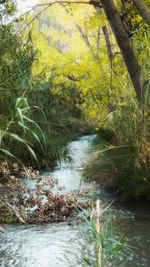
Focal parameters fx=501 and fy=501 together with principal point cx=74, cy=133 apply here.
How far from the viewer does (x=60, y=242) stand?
6.65 m

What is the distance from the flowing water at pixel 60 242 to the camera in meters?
5.86

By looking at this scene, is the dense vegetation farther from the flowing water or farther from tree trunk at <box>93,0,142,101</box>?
the flowing water

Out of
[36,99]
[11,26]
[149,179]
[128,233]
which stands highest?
[11,26]

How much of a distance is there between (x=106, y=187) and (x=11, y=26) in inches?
160

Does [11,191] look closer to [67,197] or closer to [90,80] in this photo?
[67,197]

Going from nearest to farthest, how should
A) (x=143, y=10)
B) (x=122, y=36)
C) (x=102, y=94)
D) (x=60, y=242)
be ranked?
(x=60, y=242) < (x=143, y=10) < (x=122, y=36) < (x=102, y=94)

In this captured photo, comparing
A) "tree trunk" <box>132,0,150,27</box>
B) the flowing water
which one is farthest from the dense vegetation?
the flowing water

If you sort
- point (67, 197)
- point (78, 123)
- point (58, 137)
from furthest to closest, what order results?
point (78, 123)
point (58, 137)
point (67, 197)

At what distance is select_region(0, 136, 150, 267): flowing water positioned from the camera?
5859 millimetres

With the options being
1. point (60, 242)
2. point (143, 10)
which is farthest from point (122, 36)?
point (60, 242)

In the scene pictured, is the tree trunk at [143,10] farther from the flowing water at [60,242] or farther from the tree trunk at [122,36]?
the flowing water at [60,242]

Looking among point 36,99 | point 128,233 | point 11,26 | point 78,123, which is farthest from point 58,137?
point 78,123

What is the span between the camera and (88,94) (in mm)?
16141

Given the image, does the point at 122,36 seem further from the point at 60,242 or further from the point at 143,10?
the point at 60,242
